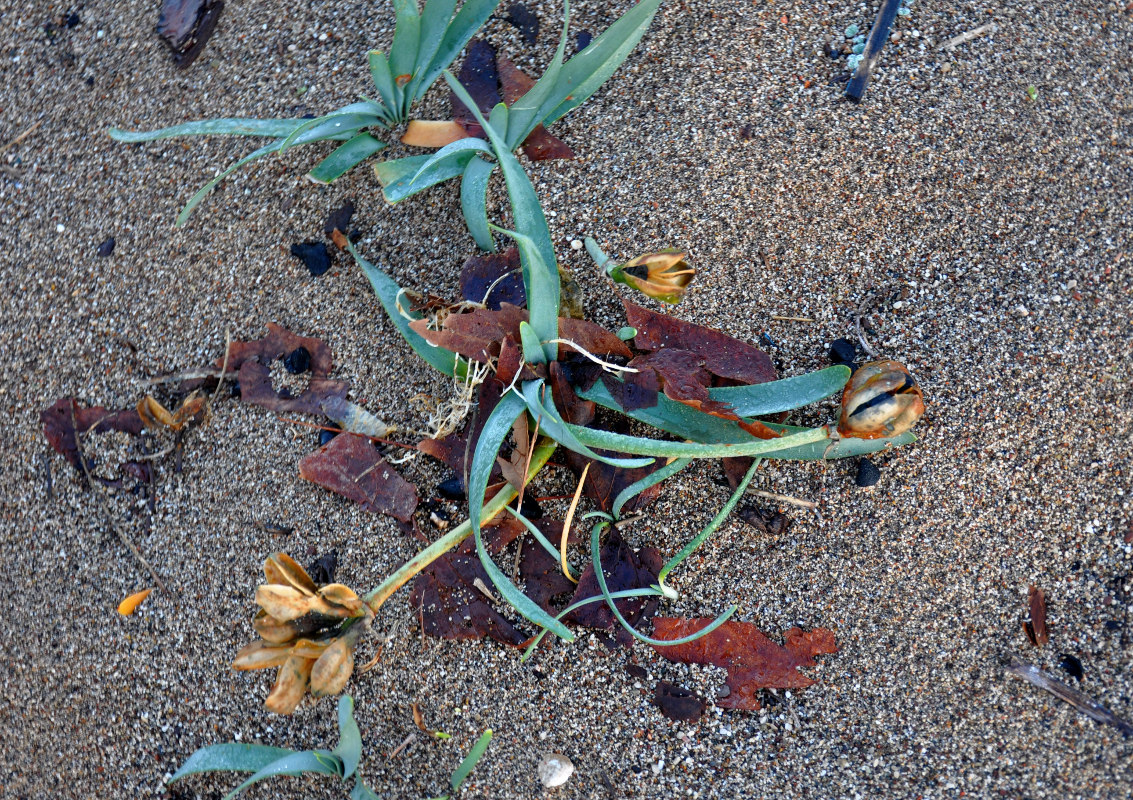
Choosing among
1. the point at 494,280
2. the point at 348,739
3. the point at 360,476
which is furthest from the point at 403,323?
the point at 348,739

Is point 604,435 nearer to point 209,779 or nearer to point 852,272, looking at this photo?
point 852,272

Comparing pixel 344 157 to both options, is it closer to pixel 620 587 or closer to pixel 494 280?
pixel 494 280

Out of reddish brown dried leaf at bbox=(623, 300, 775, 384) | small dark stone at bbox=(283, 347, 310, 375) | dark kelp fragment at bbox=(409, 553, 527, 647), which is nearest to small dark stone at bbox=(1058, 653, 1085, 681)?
reddish brown dried leaf at bbox=(623, 300, 775, 384)

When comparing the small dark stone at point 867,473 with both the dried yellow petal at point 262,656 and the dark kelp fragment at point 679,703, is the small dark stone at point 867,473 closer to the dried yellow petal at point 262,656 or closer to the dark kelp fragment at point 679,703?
the dark kelp fragment at point 679,703

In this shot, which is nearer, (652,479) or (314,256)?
(652,479)

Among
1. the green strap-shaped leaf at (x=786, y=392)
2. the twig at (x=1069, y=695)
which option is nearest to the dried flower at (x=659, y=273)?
the green strap-shaped leaf at (x=786, y=392)


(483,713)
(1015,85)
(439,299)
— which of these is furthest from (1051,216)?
(483,713)

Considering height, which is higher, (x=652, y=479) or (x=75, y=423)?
(x=652, y=479)

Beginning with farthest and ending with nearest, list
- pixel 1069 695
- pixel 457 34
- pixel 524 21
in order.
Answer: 1. pixel 524 21
2. pixel 457 34
3. pixel 1069 695
